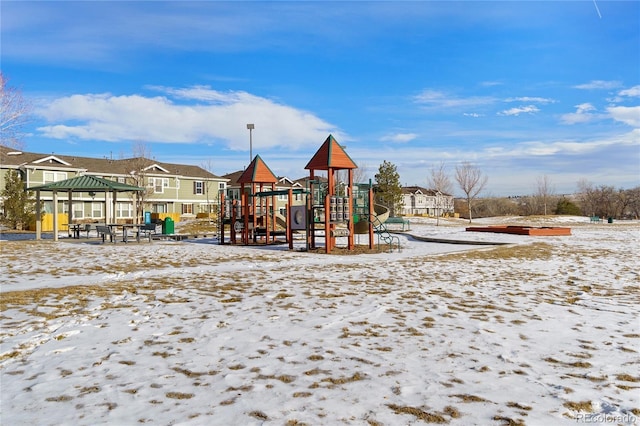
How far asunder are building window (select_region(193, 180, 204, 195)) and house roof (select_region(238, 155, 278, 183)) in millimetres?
39584

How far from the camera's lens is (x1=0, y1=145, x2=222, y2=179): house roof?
43656mm

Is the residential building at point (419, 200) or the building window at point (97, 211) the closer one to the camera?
the building window at point (97, 211)

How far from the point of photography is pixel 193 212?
2435 inches

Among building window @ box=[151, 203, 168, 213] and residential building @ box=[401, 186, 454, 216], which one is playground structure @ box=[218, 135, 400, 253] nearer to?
building window @ box=[151, 203, 168, 213]

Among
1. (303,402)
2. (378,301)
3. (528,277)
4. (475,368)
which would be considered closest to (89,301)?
(378,301)

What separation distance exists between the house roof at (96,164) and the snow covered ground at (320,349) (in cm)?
3909

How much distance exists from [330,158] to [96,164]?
4344cm

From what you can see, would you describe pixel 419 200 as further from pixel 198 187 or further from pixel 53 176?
pixel 53 176

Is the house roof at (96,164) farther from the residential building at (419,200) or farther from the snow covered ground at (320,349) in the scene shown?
the residential building at (419,200)

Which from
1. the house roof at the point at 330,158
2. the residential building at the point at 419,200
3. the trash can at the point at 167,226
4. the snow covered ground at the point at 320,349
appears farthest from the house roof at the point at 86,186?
the residential building at the point at 419,200

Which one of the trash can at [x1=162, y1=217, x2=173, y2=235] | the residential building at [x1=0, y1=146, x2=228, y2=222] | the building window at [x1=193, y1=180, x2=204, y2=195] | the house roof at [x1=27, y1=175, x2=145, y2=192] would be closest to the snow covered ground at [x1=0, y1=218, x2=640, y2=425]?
the house roof at [x1=27, y1=175, x2=145, y2=192]

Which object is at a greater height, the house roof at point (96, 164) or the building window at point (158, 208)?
the house roof at point (96, 164)

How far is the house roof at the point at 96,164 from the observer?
143 feet

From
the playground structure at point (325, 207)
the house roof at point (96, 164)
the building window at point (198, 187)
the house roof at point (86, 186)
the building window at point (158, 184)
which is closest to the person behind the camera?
the playground structure at point (325, 207)
